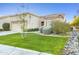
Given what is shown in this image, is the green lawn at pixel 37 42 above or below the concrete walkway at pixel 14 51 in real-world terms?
above

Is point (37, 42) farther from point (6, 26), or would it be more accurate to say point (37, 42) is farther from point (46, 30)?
point (6, 26)

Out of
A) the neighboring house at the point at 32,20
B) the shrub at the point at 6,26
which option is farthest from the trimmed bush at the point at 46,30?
the shrub at the point at 6,26

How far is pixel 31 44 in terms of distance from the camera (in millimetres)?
2387

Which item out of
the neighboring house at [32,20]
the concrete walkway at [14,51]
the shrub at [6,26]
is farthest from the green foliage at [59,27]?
the shrub at [6,26]

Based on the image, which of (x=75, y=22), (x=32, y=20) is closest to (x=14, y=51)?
(x=32, y=20)

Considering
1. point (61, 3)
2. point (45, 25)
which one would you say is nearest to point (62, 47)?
point (45, 25)

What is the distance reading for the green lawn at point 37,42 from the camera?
238 cm

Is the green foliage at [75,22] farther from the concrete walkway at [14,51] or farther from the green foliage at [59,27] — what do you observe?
the concrete walkway at [14,51]

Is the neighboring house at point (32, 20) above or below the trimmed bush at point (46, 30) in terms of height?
above

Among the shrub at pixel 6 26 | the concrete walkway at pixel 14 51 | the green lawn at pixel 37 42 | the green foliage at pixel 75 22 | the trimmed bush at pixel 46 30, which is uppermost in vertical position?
the green foliage at pixel 75 22

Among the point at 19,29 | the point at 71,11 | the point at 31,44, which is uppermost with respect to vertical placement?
the point at 71,11

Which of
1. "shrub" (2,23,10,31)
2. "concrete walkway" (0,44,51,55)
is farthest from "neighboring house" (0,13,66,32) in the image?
"concrete walkway" (0,44,51,55)
